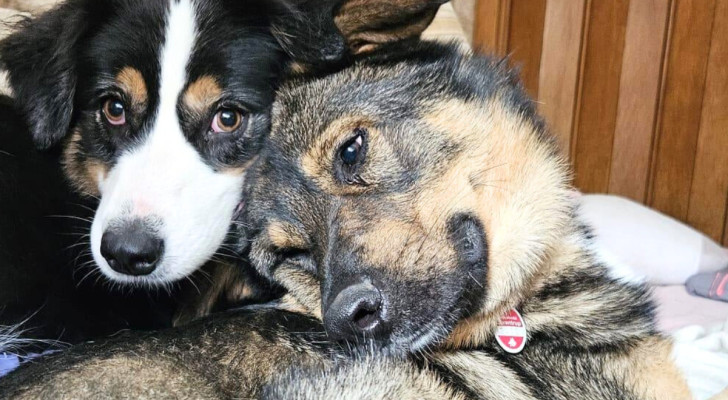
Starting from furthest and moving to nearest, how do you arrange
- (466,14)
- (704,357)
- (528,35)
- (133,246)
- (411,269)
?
(466,14) → (528,35) → (704,357) → (133,246) → (411,269)

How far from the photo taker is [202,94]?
1.65 metres

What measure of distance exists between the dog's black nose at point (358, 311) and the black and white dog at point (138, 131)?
486 mm

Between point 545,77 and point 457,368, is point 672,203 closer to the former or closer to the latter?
point 545,77

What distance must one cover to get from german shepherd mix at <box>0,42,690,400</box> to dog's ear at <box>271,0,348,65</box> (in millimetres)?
76

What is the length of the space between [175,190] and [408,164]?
0.55 meters

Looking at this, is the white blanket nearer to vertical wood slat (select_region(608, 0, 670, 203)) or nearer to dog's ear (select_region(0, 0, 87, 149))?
vertical wood slat (select_region(608, 0, 670, 203))

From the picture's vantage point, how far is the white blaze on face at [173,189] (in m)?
1.54

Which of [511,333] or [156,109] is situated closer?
[511,333]

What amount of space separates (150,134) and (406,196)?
672 mm

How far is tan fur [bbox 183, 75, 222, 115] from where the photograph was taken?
1639mm

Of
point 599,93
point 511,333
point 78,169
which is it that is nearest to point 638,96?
point 599,93

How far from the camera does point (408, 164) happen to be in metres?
1.41

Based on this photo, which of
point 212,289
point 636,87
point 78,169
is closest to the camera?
point 212,289

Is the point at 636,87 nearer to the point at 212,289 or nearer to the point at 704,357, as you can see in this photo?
the point at 704,357
